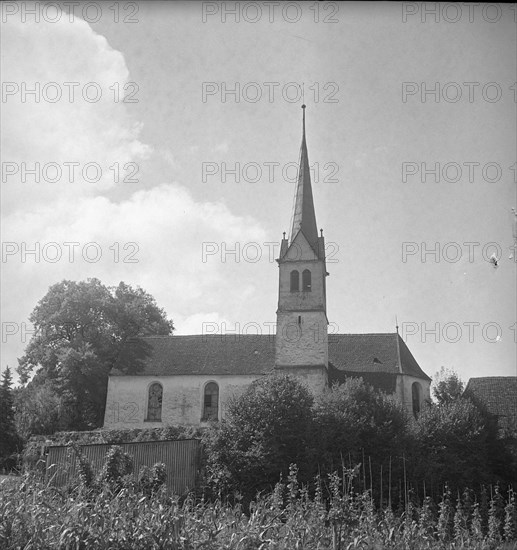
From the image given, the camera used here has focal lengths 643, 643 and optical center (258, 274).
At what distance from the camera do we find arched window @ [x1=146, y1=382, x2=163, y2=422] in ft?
114

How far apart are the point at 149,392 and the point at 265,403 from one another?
12.0 meters

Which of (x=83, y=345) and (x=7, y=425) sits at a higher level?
(x=83, y=345)

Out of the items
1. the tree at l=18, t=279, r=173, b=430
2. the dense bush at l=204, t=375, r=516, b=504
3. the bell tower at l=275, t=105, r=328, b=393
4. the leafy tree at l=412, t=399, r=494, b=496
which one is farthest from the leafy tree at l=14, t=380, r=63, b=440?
the leafy tree at l=412, t=399, r=494, b=496

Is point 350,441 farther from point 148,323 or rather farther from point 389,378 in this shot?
point 148,323

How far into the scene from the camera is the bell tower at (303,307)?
32.5 metres

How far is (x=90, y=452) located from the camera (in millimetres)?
23891

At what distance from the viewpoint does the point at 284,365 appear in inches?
1283

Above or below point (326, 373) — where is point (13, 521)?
below

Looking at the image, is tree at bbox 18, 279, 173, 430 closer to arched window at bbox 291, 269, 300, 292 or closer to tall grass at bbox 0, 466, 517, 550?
arched window at bbox 291, 269, 300, 292

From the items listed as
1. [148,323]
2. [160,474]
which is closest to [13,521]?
[160,474]

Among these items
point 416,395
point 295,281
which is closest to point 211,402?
point 295,281

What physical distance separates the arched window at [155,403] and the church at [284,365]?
0.05 metres

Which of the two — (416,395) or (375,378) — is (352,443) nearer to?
(375,378)

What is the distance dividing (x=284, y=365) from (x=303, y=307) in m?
3.19
